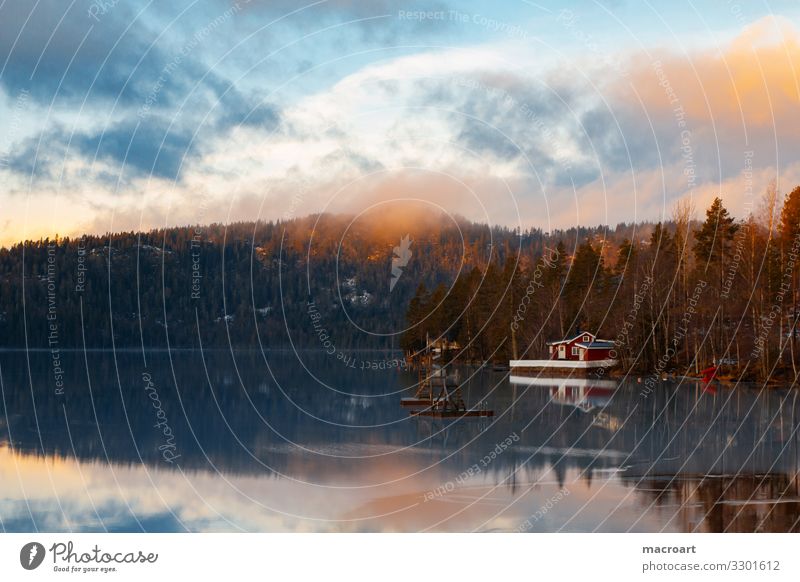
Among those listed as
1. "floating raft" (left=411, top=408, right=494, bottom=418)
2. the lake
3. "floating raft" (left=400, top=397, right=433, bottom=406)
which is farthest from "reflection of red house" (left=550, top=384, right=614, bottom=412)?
"floating raft" (left=400, top=397, right=433, bottom=406)

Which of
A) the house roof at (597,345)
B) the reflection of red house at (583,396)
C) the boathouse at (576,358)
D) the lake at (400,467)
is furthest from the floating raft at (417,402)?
the house roof at (597,345)

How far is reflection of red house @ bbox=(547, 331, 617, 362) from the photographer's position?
2719 inches

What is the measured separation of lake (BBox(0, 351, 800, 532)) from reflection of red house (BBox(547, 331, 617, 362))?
94.0ft

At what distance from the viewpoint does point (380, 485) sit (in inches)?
820

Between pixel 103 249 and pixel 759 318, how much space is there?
521 ft

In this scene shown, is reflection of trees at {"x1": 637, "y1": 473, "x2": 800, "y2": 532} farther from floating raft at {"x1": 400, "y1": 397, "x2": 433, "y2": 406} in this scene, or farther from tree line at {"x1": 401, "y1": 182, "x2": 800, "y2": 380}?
tree line at {"x1": 401, "y1": 182, "x2": 800, "y2": 380}

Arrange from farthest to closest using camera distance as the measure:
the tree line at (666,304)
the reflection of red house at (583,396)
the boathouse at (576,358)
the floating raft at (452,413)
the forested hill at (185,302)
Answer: the forested hill at (185,302), the boathouse at (576,358), the tree line at (666,304), the reflection of red house at (583,396), the floating raft at (452,413)

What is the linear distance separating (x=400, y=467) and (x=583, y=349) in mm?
48318

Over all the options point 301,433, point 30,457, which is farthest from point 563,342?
point 30,457

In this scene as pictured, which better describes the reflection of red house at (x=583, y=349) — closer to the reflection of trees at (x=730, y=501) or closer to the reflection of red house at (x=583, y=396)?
the reflection of red house at (x=583, y=396)

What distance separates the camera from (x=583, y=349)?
6931 cm

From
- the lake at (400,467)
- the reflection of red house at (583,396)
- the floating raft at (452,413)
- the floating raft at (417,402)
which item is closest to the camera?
the lake at (400,467)

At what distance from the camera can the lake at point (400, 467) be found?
698 inches

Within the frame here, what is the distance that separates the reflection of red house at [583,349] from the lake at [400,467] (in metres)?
28.7
